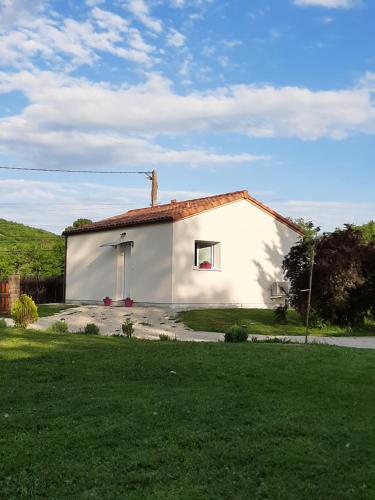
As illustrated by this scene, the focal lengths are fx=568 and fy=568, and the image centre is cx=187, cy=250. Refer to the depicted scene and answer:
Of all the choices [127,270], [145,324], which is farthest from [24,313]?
[127,270]

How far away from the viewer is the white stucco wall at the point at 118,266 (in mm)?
20906

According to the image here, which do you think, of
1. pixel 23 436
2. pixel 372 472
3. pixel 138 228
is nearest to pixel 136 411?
→ pixel 23 436

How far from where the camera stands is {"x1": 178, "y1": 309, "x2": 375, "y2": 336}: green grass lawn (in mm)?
15664

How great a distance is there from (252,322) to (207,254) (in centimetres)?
513

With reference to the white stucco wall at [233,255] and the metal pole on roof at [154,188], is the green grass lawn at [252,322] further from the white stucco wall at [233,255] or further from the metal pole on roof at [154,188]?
the metal pole on roof at [154,188]

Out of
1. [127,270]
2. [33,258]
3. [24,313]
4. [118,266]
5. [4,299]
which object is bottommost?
[24,313]

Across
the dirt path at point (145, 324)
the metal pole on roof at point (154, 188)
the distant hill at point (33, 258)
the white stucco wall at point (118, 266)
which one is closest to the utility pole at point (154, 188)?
the metal pole on roof at point (154, 188)

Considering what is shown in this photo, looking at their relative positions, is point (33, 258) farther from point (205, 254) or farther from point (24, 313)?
point (24, 313)

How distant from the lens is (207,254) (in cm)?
2195

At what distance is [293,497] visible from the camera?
3660 millimetres

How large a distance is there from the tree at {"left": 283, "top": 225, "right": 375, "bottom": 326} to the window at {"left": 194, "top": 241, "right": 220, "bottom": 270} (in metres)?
4.87

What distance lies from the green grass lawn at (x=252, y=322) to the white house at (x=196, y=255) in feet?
5.25

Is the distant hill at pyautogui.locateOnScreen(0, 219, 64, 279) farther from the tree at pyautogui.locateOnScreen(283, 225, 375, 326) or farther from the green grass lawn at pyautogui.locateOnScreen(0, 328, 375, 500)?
the green grass lawn at pyautogui.locateOnScreen(0, 328, 375, 500)

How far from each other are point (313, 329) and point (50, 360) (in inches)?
377
